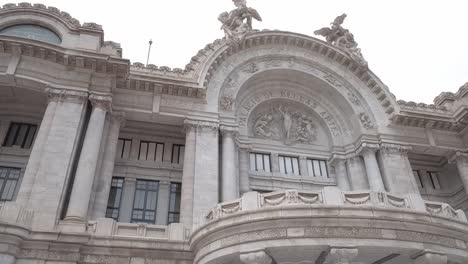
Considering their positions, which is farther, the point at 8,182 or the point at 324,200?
the point at 8,182

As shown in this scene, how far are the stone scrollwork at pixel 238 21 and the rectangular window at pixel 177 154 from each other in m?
8.36

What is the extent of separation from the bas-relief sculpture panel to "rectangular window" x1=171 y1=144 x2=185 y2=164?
5.18 m

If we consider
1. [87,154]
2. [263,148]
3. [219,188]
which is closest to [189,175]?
[219,188]

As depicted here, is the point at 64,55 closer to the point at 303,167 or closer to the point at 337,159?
the point at 303,167

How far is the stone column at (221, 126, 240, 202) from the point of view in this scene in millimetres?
20828

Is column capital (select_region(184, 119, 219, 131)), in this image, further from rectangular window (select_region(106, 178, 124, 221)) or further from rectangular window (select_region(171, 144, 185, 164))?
rectangular window (select_region(106, 178, 124, 221))

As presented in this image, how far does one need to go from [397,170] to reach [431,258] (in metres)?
12.0

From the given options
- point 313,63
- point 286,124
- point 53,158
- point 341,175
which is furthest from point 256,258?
point 313,63

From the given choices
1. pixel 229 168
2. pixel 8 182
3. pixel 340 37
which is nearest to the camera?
pixel 8 182

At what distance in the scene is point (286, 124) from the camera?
2741 centimetres

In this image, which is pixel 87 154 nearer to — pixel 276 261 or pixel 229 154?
pixel 229 154

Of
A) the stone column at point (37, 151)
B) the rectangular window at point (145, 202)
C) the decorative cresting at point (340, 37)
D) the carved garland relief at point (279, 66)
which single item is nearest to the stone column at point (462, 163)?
the carved garland relief at point (279, 66)

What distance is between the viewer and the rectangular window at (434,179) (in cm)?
2845

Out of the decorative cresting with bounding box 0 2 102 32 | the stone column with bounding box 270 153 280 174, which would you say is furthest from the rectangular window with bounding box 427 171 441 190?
the decorative cresting with bounding box 0 2 102 32
